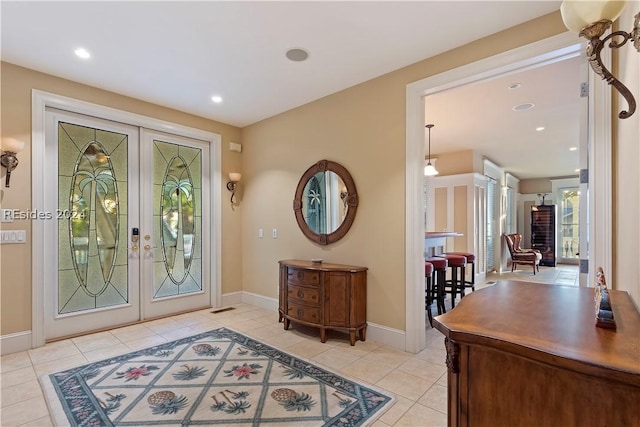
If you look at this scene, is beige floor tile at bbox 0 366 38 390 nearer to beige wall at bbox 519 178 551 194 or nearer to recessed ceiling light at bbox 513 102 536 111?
recessed ceiling light at bbox 513 102 536 111

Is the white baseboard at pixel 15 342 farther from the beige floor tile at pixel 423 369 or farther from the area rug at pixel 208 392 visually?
the beige floor tile at pixel 423 369

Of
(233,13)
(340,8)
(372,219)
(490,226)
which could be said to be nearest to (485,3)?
(340,8)

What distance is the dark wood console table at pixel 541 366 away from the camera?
0.76 meters

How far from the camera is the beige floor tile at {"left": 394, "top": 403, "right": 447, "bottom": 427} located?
1902 mm

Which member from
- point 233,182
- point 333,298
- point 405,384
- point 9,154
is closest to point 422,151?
point 333,298

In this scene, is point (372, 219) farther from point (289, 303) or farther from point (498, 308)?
point (498, 308)

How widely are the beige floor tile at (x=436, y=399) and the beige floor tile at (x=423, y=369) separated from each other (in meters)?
0.16

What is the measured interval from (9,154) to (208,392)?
112 inches

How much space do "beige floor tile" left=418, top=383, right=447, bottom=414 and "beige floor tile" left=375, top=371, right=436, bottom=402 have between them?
36mm

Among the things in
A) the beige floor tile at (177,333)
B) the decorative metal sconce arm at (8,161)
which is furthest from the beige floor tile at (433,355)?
the decorative metal sconce arm at (8,161)

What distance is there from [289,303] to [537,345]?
116 inches

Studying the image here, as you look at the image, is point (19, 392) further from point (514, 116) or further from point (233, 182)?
point (514, 116)

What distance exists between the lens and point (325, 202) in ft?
12.3

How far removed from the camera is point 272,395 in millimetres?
2213
